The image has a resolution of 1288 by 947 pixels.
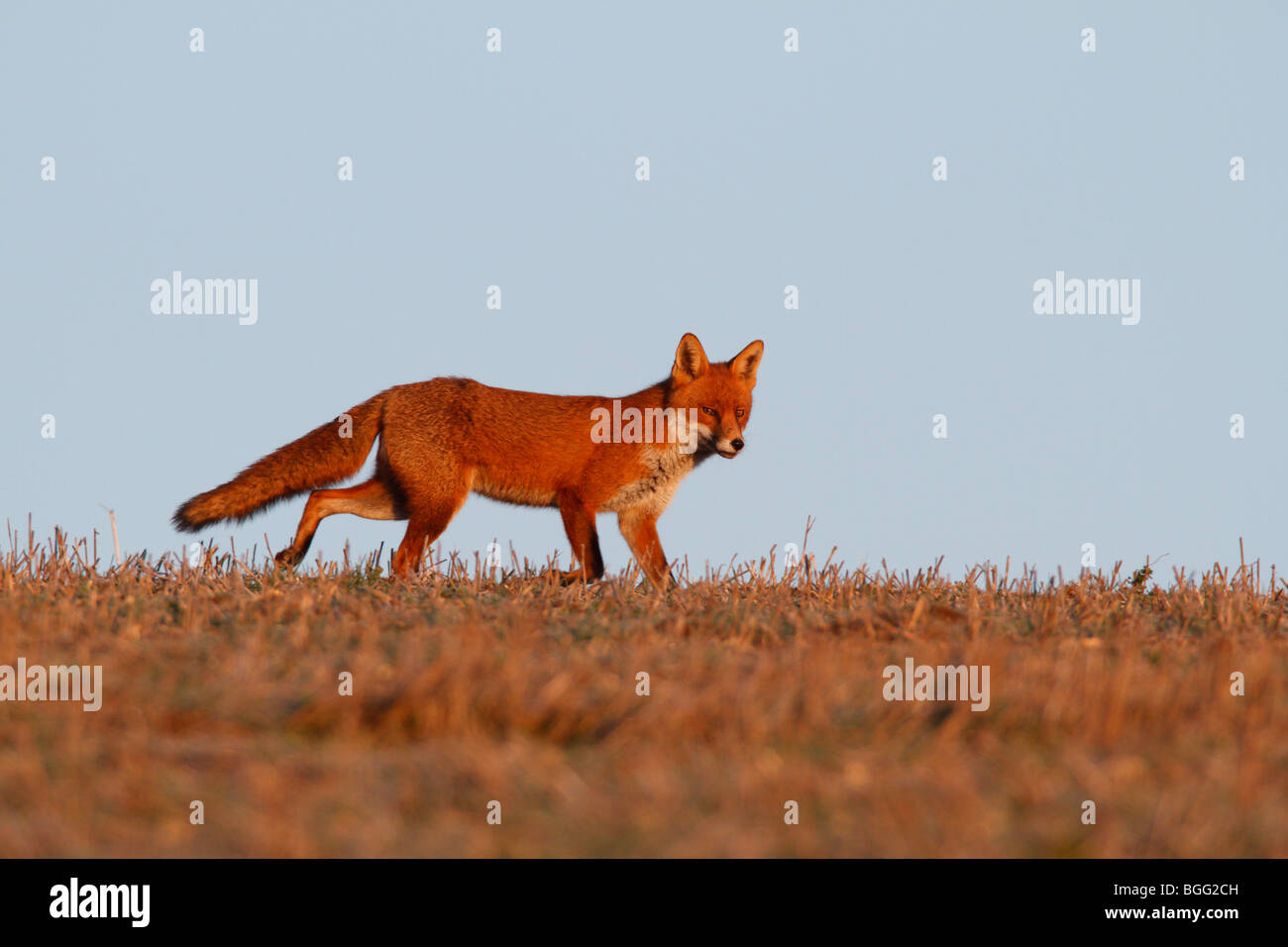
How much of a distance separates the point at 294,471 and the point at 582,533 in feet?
7.37

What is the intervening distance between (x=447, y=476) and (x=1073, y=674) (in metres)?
5.98

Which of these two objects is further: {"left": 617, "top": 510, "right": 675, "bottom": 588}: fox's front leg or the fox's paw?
{"left": 617, "top": 510, "right": 675, "bottom": 588}: fox's front leg

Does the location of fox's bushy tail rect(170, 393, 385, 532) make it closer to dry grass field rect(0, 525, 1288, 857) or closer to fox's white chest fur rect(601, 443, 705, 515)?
fox's white chest fur rect(601, 443, 705, 515)

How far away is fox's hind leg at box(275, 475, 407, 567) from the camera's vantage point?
8.95 meters

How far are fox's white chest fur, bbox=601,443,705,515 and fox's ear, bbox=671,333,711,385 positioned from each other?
0.78 metres

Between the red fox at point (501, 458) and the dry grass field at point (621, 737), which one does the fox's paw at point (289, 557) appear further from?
the dry grass field at point (621, 737)

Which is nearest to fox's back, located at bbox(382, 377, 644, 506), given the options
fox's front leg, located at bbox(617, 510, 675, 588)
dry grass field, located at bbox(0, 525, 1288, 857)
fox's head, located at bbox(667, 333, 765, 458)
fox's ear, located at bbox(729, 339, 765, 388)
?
fox's front leg, located at bbox(617, 510, 675, 588)

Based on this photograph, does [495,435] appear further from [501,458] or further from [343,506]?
[343,506]

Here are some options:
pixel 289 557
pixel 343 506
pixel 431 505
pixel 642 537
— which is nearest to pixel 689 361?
pixel 642 537

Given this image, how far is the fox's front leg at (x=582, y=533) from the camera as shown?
9195mm

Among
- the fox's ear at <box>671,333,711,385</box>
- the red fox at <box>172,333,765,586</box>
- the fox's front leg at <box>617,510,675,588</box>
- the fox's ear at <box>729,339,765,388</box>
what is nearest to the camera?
the red fox at <box>172,333,765,586</box>
